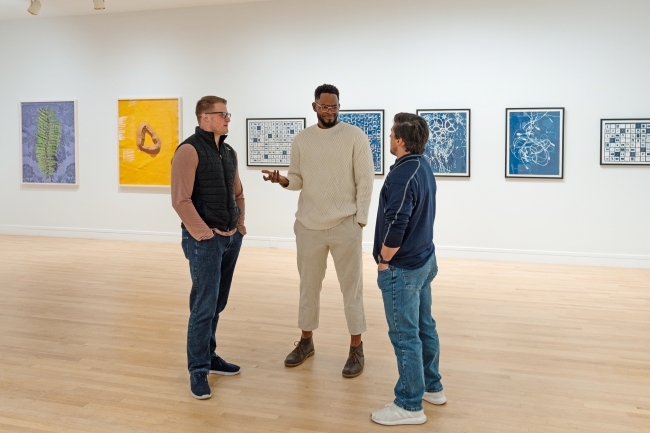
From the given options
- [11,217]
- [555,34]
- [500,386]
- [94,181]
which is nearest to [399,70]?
[555,34]

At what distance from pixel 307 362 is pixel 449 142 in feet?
17.4

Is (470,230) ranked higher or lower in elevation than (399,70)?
lower

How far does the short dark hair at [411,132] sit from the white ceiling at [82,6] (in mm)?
7195

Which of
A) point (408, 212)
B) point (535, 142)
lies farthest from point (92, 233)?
point (408, 212)

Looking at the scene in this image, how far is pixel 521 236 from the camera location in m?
8.74

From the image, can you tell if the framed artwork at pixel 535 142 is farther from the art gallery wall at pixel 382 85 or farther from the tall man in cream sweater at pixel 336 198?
the tall man in cream sweater at pixel 336 198

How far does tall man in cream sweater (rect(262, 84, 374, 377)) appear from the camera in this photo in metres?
4.11

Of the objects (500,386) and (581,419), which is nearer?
(581,419)

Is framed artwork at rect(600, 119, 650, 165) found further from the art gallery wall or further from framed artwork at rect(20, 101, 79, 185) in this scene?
framed artwork at rect(20, 101, 79, 185)

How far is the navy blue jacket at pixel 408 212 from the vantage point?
3.15 m

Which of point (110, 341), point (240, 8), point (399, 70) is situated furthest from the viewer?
point (240, 8)

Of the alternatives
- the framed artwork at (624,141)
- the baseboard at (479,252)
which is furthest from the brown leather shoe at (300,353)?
the framed artwork at (624,141)

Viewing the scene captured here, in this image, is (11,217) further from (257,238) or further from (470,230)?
(470,230)

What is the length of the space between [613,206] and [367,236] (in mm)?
3352
